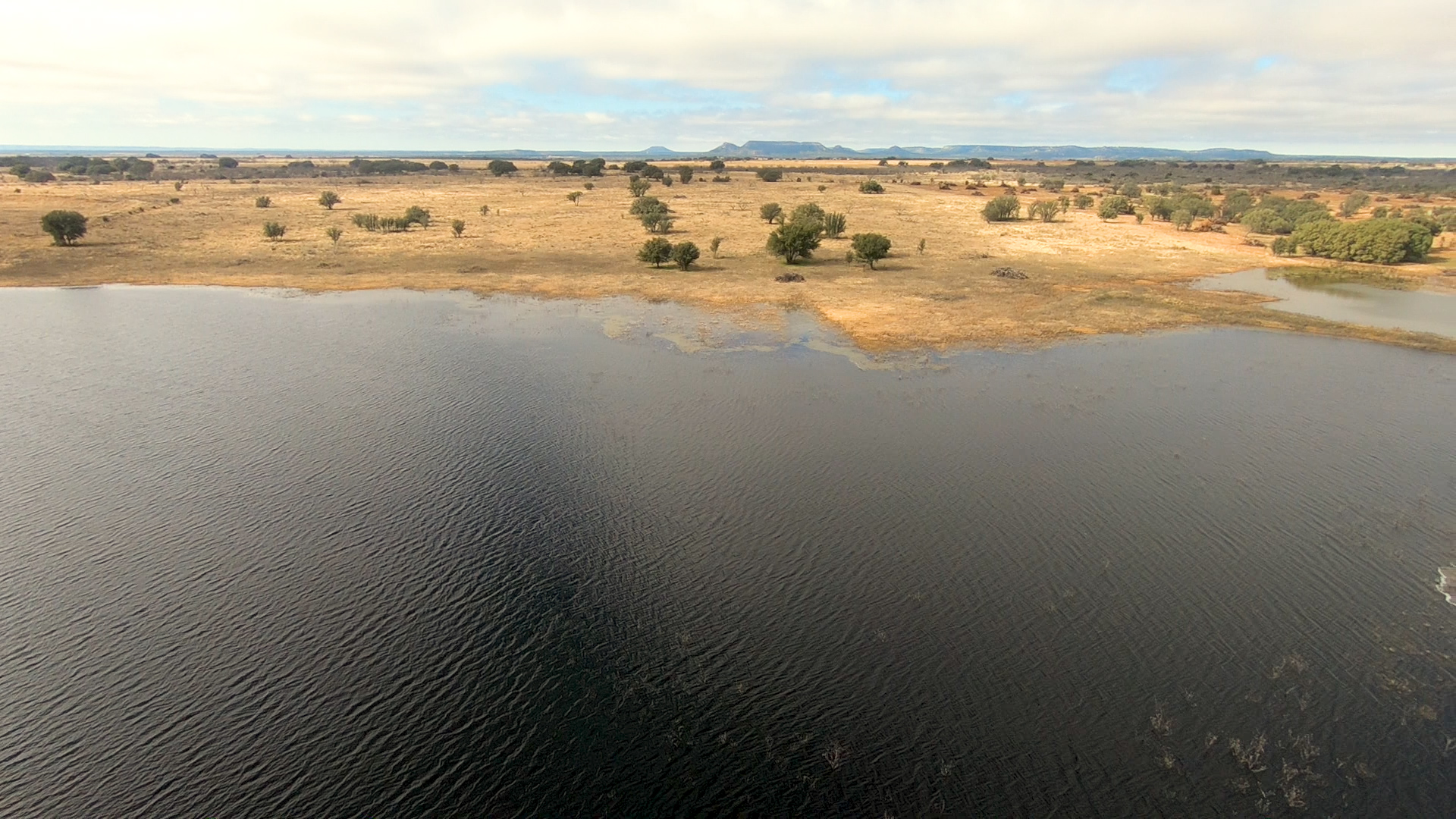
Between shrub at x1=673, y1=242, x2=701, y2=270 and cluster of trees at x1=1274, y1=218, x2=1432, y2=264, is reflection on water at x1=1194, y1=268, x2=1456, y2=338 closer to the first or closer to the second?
cluster of trees at x1=1274, y1=218, x2=1432, y2=264

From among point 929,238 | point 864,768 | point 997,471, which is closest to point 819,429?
point 997,471

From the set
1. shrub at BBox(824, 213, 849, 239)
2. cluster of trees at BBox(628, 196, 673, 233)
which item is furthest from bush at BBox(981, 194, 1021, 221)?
cluster of trees at BBox(628, 196, 673, 233)

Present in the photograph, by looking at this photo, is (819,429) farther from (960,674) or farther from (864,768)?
(864,768)

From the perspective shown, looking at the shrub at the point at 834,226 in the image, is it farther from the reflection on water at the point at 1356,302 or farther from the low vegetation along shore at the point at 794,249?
the reflection on water at the point at 1356,302

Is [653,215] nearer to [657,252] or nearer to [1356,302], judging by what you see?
[657,252]

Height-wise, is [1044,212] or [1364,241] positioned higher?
[1044,212]

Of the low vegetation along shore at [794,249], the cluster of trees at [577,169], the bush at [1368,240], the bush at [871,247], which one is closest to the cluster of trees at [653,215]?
the low vegetation along shore at [794,249]

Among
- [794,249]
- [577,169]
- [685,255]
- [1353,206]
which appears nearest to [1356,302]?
[794,249]
